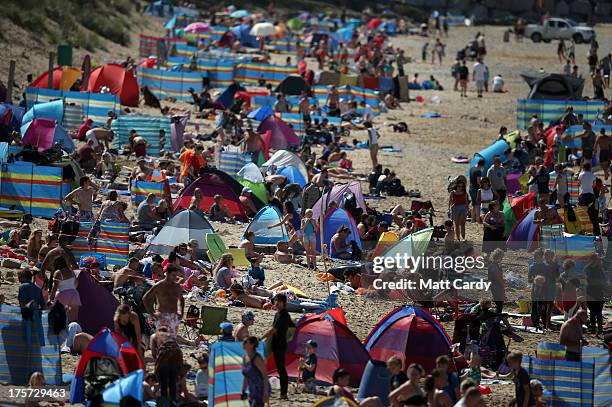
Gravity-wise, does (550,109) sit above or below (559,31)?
below

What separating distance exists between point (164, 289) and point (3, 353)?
6.25 feet

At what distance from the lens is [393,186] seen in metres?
24.5

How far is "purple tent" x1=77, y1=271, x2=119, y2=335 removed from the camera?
44.5ft

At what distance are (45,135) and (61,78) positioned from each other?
7.65 m

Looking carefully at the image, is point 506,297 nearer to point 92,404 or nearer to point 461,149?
point 92,404

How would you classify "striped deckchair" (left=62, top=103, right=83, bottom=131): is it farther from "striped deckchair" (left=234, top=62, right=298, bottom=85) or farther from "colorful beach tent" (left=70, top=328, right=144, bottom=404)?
"colorful beach tent" (left=70, top=328, right=144, bottom=404)

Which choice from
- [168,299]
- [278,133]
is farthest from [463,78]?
[168,299]

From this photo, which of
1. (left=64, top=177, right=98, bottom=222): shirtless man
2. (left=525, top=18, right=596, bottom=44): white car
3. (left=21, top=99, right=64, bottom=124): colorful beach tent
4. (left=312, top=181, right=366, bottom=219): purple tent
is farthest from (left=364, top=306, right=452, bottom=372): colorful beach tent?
(left=525, top=18, right=596, bottom=44): white car

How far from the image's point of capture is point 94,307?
44.7ft

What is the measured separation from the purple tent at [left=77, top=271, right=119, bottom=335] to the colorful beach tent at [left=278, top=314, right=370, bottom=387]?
1.84 metres

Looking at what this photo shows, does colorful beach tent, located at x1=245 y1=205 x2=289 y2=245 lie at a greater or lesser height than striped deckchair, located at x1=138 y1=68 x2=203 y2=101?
lesser

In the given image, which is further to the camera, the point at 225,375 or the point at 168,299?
the point at 168,299

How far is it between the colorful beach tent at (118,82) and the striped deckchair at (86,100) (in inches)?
137

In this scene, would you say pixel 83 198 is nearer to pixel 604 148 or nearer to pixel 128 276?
pixel 128 276
